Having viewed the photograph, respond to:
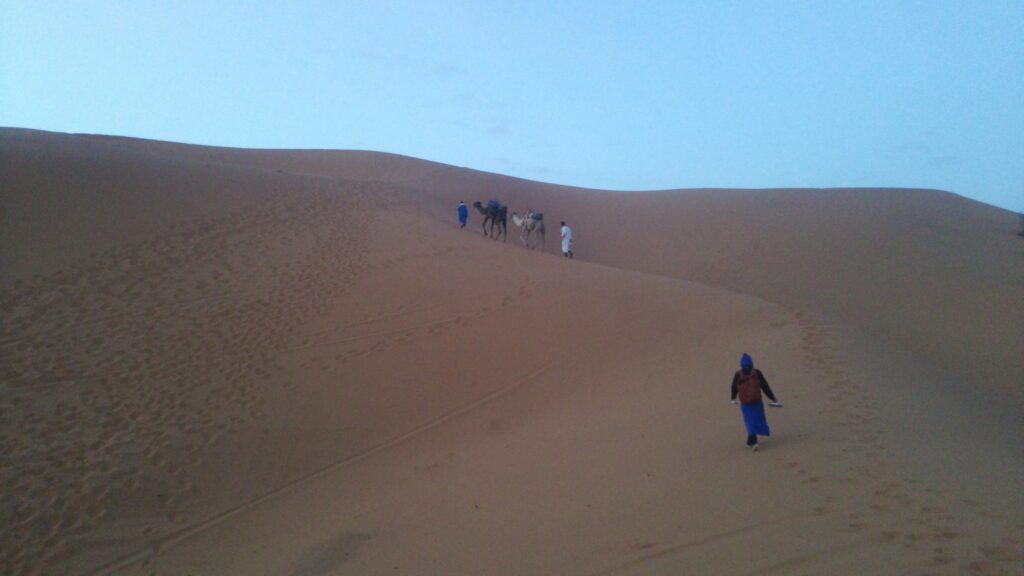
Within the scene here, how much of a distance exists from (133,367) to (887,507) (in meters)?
10.7

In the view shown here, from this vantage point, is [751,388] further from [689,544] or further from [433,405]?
[433,405]

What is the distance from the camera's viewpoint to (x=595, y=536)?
6129mm

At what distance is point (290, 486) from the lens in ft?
30.2

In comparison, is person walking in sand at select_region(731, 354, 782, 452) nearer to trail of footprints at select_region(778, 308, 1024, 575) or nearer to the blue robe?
the blue robe

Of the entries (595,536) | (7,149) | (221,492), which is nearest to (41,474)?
(221,492)

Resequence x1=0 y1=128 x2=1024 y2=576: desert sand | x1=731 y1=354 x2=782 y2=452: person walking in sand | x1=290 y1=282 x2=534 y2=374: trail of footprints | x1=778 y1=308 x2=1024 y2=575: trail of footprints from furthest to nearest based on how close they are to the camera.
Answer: x1=290 y1=282 x2=534 y2=374: trail of footprints
x1=731 y1=354 x2=782 y2=452: person walking in sand
x1=0 y1=128 x2=1024 y2=576: desert sand
x1=778 y1=308 x2=1024 y2=575: trail of footprints

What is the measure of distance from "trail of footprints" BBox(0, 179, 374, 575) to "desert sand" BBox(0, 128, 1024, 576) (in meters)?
0.05

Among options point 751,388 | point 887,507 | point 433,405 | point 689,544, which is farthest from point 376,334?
point 887,507

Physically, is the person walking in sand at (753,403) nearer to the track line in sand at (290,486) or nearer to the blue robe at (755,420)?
the blue robe at (755,420)

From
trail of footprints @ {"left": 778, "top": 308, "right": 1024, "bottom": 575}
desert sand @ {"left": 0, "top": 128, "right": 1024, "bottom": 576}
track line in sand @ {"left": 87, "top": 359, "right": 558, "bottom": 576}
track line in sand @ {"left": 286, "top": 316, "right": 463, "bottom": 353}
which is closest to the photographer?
trail of footprints @ {"left": 778, "top": 308, "right": 1024, "bottom": 575}

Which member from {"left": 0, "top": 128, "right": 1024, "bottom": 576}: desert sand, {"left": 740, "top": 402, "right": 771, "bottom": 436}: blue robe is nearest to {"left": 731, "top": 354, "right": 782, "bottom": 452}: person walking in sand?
{"left": 740, "top": 402, "right": 771, "bottom": 436}: blue robe

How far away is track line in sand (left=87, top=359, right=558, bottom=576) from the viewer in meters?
7.58

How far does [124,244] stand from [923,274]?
2501 cm

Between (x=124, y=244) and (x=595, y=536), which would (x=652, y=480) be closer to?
(x=595, y=536)
